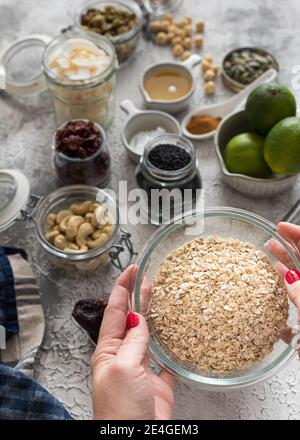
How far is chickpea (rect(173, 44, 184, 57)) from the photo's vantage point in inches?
60.1

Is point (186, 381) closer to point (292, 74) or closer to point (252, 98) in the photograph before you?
point (252, 98)

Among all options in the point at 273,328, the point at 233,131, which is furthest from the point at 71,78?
the point at 273,328

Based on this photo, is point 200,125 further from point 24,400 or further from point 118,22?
point 24,400

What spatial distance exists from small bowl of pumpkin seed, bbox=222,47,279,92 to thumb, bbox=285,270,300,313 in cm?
63

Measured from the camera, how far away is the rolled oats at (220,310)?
902 mm

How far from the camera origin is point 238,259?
98 cm

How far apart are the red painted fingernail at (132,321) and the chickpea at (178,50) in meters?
0.85

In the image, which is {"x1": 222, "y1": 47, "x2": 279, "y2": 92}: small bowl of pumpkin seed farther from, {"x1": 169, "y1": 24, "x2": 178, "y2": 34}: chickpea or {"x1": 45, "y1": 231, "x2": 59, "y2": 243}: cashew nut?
{"x1": 45, "y1": 231, "x2": 59, "y2": 243}: cashew nut

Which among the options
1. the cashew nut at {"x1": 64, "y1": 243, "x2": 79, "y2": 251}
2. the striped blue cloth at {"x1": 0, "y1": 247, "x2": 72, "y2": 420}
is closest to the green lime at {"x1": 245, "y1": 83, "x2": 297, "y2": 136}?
the cashew nut at {"x1": 64, "y1": 243, "x2": 79, "y2": 251}

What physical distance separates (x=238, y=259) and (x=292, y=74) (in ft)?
2.34

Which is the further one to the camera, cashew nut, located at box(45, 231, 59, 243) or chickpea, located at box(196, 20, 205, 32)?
chickpea, located at box(196, 20, 205, 32)

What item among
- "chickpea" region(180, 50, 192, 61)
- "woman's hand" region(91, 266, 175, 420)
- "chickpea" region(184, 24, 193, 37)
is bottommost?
"woman's hand" region(91, 266, 175, 420)

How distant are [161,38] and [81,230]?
2.16 feet

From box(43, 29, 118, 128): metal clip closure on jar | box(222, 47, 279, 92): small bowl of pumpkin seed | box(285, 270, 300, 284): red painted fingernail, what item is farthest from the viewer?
box(222, 47, 279, 92): small bowl of pumpkin seed
